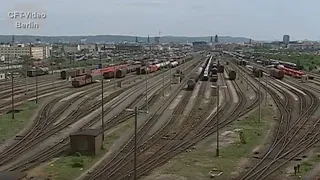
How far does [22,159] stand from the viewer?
31484mm

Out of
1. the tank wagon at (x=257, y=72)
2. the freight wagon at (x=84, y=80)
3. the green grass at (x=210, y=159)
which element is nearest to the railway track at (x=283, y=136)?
the green grass at (x=210, y=159)

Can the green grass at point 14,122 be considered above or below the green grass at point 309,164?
below

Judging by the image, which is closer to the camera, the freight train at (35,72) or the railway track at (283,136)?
the railway track at (283,136)

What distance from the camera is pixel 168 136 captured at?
38.8 m

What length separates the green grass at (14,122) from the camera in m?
39.9

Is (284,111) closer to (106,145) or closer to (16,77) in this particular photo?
(106,145)

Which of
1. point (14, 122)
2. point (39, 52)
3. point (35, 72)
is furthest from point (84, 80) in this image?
point (39, 52)

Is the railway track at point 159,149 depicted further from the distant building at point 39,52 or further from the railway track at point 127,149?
the distant building at point 39,52

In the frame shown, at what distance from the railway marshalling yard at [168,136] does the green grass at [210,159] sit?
0.19ft

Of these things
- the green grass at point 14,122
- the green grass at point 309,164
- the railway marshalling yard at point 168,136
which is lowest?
the green grass at point 14,122

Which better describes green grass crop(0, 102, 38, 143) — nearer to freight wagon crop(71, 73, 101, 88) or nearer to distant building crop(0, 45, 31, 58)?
freight wagon crop(71, 73, 101, 88)

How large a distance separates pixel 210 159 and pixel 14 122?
20.8 m

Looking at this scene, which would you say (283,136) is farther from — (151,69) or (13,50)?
(13,50)

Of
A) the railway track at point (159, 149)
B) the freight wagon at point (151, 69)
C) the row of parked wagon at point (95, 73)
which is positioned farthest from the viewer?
the freight wagon at point (151, 69)
